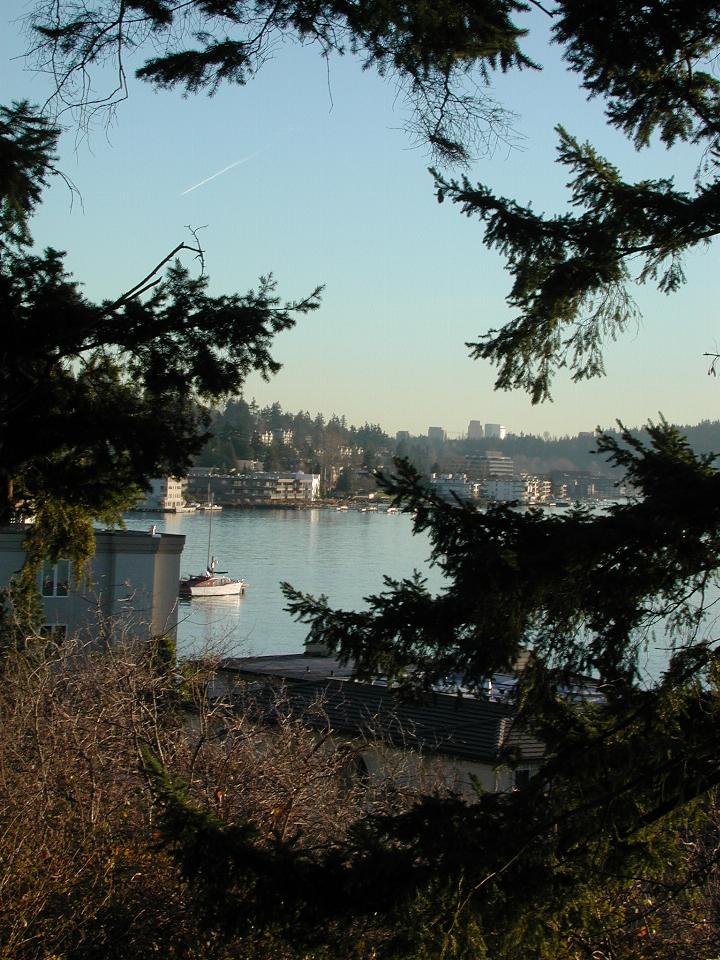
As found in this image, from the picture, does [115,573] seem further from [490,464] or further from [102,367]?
[102,367]

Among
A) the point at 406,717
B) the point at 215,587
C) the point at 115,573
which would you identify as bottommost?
Result: the point at 215,587

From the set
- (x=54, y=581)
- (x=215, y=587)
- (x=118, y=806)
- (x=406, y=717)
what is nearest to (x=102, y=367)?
(x=118, y=806)

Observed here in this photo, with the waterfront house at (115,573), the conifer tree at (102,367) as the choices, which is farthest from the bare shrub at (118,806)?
the waterfront house at (115,573)

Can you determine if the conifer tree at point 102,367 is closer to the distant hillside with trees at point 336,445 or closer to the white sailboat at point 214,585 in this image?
the distant hillside with trees at point 336,445

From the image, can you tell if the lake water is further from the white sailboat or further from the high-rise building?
the high-rise building

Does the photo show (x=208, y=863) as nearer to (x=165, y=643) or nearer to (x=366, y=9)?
(x=366, y=9)

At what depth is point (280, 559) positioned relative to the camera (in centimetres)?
3381

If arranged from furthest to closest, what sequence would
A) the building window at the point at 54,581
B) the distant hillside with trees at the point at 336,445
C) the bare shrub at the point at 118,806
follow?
the building window at the point at 54,581
the distant hillside with trees at the point at 336,445
the bare shrub at the point at 118,806

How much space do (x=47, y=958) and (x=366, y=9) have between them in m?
4.31

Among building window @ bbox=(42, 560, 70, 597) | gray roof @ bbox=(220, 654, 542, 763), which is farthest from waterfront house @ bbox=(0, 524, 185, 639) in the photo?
gray roof @ bbox=(220, 654, 542, 763)

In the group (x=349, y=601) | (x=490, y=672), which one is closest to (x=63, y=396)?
(x=490, y=672)

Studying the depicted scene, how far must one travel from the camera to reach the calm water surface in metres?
23.7

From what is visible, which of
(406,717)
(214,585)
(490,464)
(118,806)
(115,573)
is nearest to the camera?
(118,806)

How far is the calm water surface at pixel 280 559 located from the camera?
23719 millimetres
